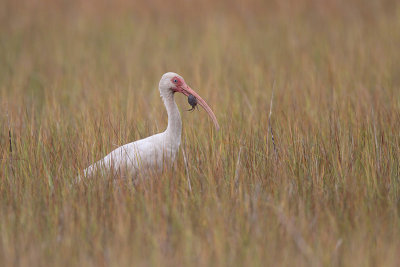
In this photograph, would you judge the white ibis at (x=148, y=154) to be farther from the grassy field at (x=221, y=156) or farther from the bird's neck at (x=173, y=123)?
the grassy field at (x=221, y=156)

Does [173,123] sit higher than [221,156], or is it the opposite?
[173,123]

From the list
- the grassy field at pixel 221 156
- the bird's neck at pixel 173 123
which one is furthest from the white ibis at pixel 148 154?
the grassy field at pixel 221 156

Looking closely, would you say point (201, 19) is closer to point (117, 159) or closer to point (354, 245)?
point (117, 159)

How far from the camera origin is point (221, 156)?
4992 millimetres

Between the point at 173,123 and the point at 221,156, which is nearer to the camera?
the point at 221,156

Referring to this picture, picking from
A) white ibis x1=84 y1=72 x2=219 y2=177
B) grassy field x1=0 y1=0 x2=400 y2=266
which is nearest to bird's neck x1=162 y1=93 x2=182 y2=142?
white ibis x1=84 y1=72 x2=219 y2=177

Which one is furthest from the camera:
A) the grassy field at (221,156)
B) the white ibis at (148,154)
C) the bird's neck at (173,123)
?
the bird's neck at (173,123)

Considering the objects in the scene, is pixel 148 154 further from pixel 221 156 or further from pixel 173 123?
pixel 221 156

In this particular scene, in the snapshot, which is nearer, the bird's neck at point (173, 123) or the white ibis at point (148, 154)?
the white ibis at point (148, 154)

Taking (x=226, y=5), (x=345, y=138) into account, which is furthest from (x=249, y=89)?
(x=226, y=5)

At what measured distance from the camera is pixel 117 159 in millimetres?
4996

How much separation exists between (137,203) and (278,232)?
103 cm

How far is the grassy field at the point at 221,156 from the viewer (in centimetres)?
373

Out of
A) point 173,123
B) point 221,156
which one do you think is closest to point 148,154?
point 173,123
